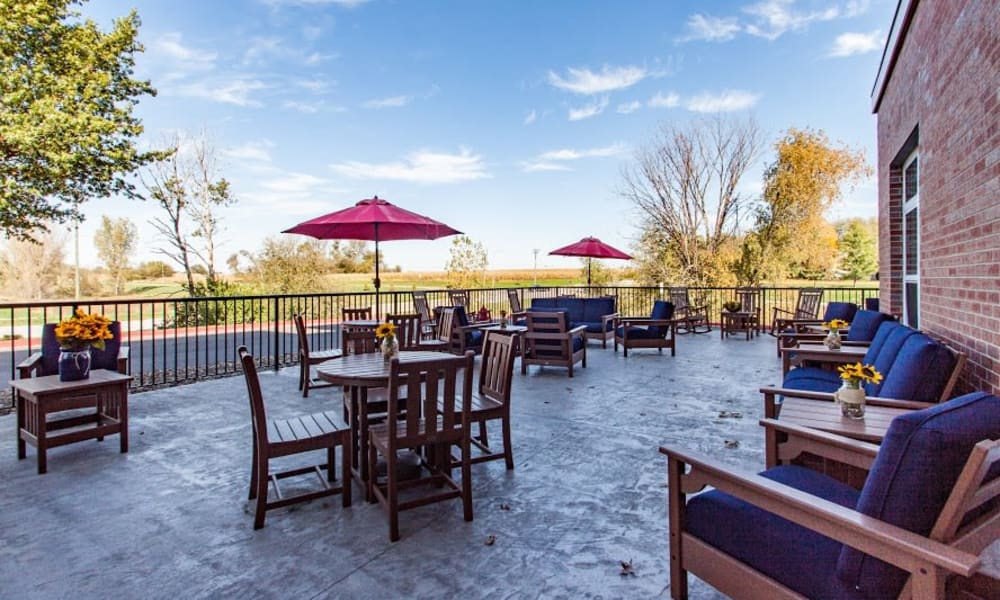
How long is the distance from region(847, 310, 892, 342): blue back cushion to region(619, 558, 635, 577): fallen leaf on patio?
3.46m

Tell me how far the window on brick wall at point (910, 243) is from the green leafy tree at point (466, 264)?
431 inches

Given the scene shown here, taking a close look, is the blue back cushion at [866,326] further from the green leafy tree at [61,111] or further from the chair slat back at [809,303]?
the green leafy tree at [61,111]

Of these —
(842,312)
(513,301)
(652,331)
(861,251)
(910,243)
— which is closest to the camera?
(910,243)

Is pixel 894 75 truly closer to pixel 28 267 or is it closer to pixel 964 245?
pixel 964 245

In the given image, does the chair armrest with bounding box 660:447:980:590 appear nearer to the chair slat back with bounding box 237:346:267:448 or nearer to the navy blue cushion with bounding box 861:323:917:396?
the navy blue cushion with bounding box 861:323:917:396

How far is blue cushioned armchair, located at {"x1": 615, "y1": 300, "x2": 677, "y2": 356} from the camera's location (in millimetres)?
8023

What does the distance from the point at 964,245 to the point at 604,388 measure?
3.58 metres

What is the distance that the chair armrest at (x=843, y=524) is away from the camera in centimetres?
108

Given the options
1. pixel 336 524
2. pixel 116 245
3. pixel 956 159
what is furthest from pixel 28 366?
pixel 116 245

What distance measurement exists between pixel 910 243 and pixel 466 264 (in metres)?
11.2

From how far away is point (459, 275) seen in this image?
1484cm

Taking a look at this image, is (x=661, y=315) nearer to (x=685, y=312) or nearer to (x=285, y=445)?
(x=685, y=312)

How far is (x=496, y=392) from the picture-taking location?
10.8 ft

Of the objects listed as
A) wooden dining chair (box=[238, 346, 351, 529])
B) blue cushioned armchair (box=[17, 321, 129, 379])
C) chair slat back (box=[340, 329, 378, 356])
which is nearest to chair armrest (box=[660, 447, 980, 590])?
wooden dining chair (box=[238, 346, 351, 529])
